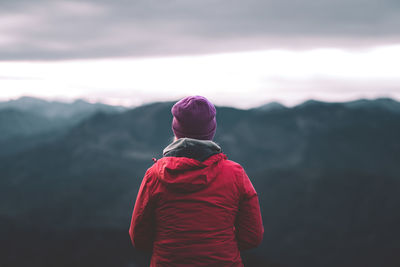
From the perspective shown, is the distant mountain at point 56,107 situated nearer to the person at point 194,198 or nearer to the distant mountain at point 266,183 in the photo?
the distant mountain at point 266,183

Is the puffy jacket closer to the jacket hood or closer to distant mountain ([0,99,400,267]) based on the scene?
the jacket hood

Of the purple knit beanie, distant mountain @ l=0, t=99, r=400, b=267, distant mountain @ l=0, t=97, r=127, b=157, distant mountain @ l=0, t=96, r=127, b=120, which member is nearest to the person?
the purple knit beanie

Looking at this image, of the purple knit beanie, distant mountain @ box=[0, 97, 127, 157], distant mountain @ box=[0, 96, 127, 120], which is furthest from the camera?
distant mountain @ box=[0, 96, 127, 120]

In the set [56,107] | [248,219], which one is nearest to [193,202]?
[248,219]

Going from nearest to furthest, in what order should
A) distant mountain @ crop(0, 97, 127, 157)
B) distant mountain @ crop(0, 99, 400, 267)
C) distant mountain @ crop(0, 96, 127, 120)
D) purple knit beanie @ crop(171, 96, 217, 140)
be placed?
purple knit beanie @ crop(171, 96, 217, 140) < distant mountain @ crop(0, 99, 400, 267) < distant mountain @ crop(0, 97, 127, 157) < distant mountain @ crop(0, 96, 127, 120)

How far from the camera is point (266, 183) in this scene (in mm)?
28156

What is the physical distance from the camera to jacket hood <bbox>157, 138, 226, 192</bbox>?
1.56 metres

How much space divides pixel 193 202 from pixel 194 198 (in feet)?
0.07

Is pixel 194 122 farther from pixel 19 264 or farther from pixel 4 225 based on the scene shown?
pixel 4 225

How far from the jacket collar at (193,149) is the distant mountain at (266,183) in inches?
681

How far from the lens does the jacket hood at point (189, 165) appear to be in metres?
1.56

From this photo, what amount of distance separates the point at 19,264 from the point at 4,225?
6808 millimetres

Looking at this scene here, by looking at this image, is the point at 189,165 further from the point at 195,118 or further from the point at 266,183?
the point at 266,183

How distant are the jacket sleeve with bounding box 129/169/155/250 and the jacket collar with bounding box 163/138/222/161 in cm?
18
